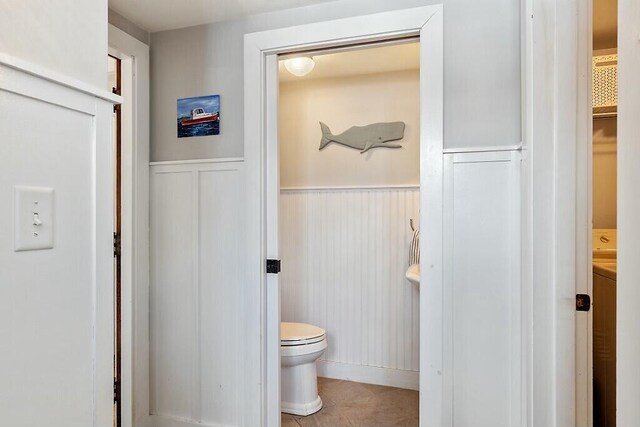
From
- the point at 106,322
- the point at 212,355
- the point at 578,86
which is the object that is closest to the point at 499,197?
the point at 578,86

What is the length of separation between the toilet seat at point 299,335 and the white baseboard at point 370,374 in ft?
1.75

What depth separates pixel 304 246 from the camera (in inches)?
116

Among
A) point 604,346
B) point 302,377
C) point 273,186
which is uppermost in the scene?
point 273,186

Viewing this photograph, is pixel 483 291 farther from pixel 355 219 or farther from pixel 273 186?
pixel 355 219

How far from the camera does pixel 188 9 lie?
1888mm

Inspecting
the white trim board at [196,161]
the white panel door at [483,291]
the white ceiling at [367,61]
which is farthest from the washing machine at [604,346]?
the white trim board at [196,161]

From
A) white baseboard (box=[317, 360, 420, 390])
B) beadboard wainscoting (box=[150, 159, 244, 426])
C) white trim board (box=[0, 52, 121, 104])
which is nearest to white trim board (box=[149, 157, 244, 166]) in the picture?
beadboard wainscoting (box=[150, 159, 244, 426])

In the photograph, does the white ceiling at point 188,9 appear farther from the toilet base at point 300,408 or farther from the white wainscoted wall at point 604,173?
the toilet base at point 300,408

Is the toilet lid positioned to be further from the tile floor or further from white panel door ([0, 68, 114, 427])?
white panel door ([0, 68, 114, 427])

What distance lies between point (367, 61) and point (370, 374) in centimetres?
219

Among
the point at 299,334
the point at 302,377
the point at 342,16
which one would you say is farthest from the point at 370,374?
the point at 342,16

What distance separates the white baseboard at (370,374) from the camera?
105 inches

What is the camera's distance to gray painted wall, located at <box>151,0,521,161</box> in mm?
1573

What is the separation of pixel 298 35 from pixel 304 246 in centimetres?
156
